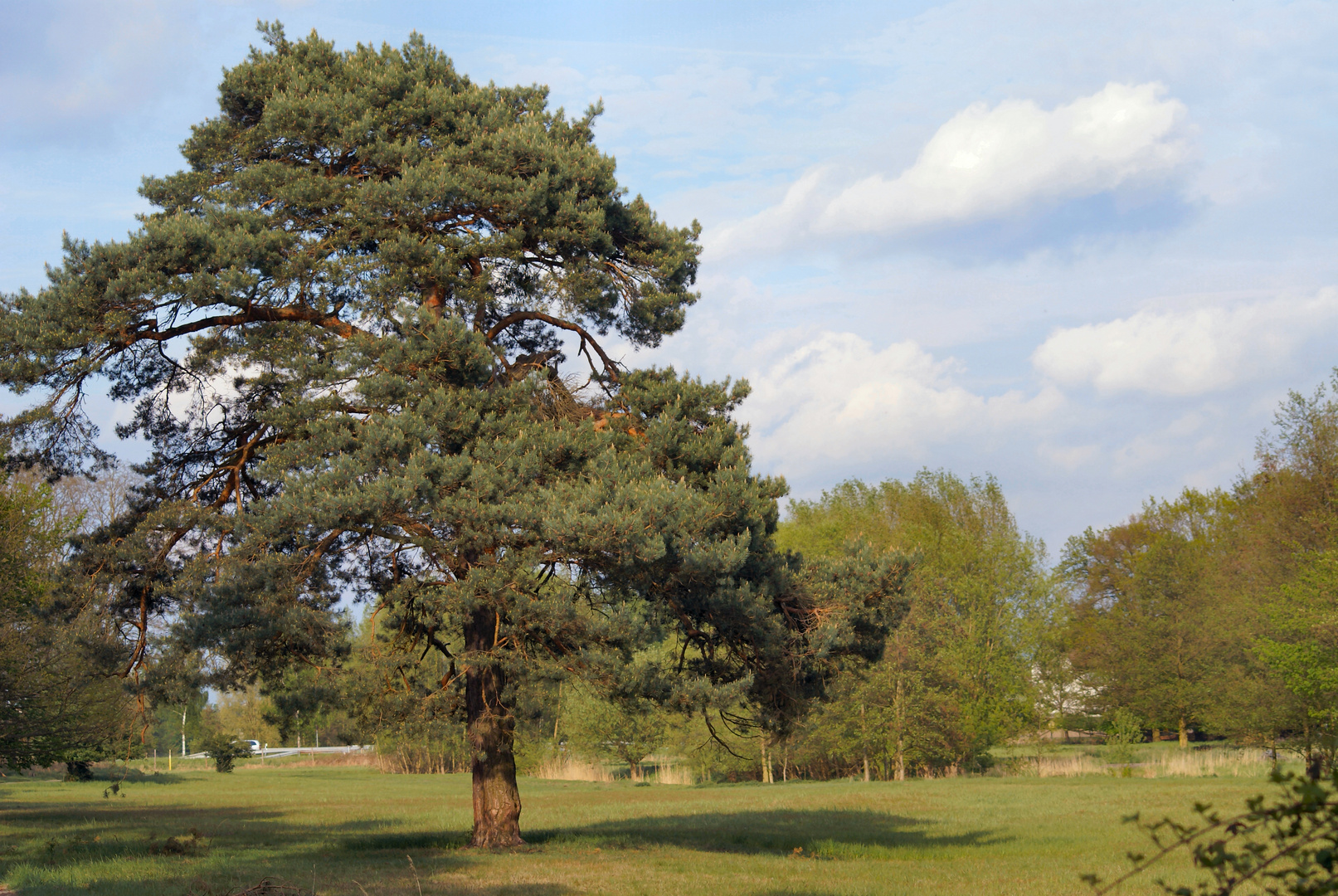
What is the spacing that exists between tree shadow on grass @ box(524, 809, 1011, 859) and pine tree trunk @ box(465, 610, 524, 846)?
1.59 meters

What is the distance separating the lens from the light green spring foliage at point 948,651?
142ft

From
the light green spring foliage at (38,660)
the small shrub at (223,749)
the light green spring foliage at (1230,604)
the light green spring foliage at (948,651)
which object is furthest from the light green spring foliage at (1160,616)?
the small shrub at (223,749)

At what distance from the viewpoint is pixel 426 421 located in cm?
1476

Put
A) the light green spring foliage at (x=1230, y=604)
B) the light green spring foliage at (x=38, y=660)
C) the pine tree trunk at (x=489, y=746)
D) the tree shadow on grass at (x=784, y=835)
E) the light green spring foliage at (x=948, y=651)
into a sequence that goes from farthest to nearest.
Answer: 1. the light green spring foliage at (x=948, y=651)
2. the light green spring foliage at (x=1230, y=604)
3. the tree shadow on grass at (x=784, y=835)
4. the light green spring foliage at (x=38, y=660)
5. the pine tree trunk at (x=489, y=746)

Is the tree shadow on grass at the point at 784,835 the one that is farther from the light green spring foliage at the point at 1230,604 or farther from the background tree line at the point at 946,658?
the light green spring foliage at the point at 1230,604

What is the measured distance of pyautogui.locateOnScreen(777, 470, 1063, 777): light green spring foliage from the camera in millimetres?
43375

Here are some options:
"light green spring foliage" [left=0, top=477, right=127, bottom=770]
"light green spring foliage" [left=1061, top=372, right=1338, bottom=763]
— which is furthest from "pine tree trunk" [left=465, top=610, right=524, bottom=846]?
"light green spring foliage" [left=1061, top=372, right=1338, bottom=763]

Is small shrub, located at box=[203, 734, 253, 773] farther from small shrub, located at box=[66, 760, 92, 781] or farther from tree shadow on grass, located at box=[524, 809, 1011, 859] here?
tree shadow on grass, located at box=[524, 809, 1011, 859]

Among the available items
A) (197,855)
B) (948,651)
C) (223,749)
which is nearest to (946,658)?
(948,651)

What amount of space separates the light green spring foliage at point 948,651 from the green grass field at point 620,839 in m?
3.89

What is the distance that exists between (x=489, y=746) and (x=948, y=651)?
1259 inches

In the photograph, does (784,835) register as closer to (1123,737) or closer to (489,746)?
(489,746)

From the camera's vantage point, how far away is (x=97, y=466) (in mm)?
17266

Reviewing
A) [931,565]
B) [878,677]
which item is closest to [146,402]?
[878,677]
